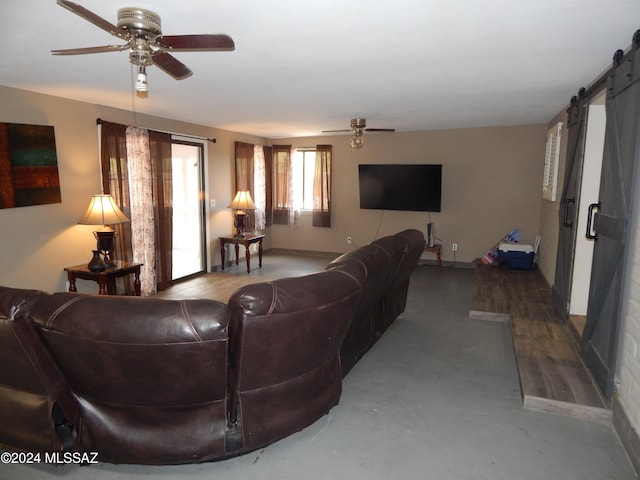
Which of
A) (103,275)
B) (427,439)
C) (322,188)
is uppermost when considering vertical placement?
(322,188)

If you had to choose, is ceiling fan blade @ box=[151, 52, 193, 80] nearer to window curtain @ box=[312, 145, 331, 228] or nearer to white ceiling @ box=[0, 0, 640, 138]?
white ceiling @ box=[0, 0, 640, 138]

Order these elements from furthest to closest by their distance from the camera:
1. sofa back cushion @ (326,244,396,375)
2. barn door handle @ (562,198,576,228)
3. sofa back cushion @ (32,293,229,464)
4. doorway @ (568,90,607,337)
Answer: barn door handle @ (562,198,576,228)
doorway @ (568,90,607,337)
sofa back cushion @ (326,244,396,375)
sofa back cushion @ (32,293,229,464)

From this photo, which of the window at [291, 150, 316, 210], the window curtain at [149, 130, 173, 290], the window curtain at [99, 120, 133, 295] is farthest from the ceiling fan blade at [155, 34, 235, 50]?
the window at [291, 150, 316, 210]

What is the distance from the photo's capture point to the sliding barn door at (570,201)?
381 centimetres

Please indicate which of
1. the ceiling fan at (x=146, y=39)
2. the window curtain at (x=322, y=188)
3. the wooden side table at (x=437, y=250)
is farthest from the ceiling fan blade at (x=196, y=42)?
the window curtain at (x=322, y=188)

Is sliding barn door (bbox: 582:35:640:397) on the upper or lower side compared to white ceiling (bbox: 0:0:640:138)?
lower

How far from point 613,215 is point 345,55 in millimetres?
2082

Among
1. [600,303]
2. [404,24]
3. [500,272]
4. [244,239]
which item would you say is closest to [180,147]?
[244,239]

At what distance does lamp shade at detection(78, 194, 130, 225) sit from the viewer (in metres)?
4.32

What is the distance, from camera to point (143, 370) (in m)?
1.86

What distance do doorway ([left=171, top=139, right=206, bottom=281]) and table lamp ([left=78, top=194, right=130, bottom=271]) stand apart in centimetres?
183

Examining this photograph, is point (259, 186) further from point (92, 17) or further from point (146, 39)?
point (92, 17)

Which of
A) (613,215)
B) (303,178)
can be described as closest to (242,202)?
(303,178)

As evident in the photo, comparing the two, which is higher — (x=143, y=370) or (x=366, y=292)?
(x=366, y=292)
